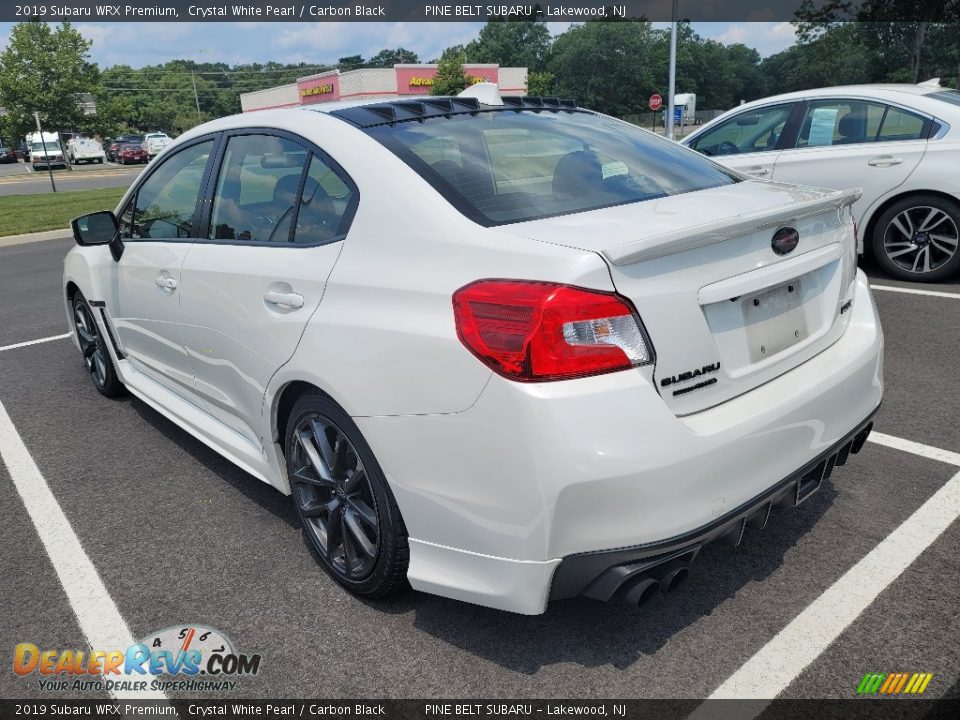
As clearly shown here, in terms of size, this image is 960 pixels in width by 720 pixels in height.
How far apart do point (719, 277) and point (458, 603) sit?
138 cm

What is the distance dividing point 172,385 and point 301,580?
1494 mm

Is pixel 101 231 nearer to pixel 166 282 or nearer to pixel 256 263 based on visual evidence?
pixel 166 282

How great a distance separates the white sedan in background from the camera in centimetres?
629

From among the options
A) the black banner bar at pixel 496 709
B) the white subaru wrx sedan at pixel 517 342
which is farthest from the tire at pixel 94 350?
the black banner bar at pixel 496 709

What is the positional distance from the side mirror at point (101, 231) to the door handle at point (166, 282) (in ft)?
1.95

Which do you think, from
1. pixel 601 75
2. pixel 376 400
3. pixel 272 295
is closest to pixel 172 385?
pixel 272 295

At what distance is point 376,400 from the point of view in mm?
2217

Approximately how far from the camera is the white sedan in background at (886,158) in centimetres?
629

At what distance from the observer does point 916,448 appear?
3.54 m

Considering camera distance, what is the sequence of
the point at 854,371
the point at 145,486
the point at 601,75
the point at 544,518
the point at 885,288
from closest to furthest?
the point at 544,518 < the point at 854,371 < the point at 145,486 < the point at 885,288 < the point at 601,75

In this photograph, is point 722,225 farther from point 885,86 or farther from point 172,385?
point 885,86

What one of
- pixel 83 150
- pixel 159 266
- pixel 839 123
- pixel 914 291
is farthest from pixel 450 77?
pixel 159 266

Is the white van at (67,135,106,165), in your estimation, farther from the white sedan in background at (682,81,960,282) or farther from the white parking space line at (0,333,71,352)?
the white sedan in background at (682,81,960,282)

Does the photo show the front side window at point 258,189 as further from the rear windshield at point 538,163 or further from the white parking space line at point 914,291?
the white parking space line at point 914,291
